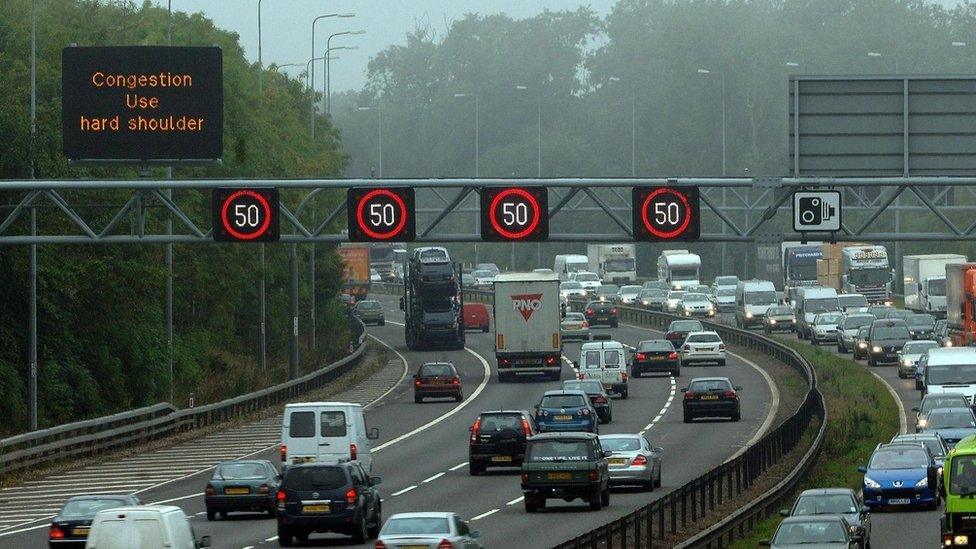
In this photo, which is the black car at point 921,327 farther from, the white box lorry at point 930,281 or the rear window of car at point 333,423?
the rear window of car at point 333,423

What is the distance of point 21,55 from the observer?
57.0 metres

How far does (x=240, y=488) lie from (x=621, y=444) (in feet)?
27.1

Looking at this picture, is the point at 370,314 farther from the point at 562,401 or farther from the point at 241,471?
the point at 241,471

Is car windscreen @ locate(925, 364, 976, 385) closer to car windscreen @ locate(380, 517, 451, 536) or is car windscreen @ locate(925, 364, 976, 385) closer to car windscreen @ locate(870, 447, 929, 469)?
car windscreen @ locate(870, 447, 929, 469)

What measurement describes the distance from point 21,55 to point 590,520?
29063 mm

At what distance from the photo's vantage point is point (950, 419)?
1805 inches

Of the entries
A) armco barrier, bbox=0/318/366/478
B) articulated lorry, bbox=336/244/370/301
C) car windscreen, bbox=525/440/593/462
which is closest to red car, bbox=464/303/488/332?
articulated lorry, bbox=336/244/370/301

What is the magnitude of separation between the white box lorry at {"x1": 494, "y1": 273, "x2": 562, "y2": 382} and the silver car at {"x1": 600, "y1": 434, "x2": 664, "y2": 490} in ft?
97.6

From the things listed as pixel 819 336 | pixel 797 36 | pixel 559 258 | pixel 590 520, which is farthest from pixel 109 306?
pixel 797 36

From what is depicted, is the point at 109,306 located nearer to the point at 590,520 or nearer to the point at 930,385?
the point at 930,385

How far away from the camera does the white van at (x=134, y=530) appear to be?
2291 centimetres

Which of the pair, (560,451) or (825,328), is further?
(825,328)

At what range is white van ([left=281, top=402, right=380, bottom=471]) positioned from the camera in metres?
40.4

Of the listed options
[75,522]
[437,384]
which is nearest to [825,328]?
[437,384]
